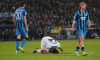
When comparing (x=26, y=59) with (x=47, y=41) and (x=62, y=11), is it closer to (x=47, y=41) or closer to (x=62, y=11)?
(x=47, y=41)

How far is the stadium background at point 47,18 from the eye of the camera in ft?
98.6

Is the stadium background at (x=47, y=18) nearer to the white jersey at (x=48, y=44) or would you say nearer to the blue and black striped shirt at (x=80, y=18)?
the white jersey at (x=48, y=44)

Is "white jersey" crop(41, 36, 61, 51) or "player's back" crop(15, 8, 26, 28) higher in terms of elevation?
"player's back" crop(15, 8, 26, 28)

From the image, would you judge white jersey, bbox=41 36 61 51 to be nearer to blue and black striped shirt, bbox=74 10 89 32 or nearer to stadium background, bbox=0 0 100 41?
blue and black striped shirt, bbox=74 10 89 32

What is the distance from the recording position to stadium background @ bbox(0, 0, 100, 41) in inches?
1184

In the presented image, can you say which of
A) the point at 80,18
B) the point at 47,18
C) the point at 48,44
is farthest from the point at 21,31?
the point at 47,18

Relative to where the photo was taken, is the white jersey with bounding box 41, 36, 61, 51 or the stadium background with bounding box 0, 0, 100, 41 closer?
the white jersey with bounding box 41, 36, 61, 51

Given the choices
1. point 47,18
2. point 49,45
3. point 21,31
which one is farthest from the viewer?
point 47,18

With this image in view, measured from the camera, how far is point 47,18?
32.8m

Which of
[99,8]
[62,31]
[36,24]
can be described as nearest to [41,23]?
[36,24]

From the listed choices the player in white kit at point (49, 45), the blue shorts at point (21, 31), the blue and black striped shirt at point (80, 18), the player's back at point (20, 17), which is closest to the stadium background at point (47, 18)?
the blue shorts at point (21, 31)

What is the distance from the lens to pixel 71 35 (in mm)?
31188

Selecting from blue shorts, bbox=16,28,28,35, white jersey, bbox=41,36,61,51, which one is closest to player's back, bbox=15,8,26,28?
blue shorts, bbox=16,28,28,35

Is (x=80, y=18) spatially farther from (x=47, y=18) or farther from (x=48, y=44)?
(x=47, y=18)
